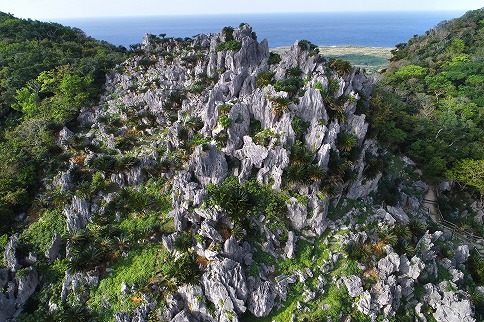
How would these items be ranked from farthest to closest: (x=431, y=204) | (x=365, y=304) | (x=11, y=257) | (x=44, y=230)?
(x=431, y=204), (x=44, y=230), (x=11, y=257), (x=365, y=304)

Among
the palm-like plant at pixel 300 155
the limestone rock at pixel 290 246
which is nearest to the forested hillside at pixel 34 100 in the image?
the palm-like plant at pixel 300 155

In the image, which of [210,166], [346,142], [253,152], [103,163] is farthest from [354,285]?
[103,163]

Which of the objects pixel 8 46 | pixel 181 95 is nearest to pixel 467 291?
pixel 181 95

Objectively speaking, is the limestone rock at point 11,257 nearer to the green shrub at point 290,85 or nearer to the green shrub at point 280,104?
the green shrub at point 280,104

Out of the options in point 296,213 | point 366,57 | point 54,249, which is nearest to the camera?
point 296,213

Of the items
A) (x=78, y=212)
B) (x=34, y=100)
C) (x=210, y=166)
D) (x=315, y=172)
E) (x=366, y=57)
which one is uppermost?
(x=315, y=172)

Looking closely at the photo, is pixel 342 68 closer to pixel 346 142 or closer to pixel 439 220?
pixel 346 142

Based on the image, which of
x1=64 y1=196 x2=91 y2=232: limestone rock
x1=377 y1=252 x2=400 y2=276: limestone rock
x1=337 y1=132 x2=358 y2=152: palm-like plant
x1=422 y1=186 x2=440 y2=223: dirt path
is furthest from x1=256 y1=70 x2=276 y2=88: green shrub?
x1=422 y1=186 x2=440 y2=223: dirt path

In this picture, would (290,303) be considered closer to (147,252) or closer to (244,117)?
(147,252)
